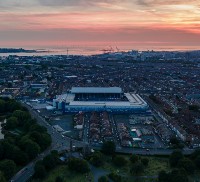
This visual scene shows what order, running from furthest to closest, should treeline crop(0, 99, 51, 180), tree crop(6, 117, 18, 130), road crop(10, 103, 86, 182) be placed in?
tree crop(6, 117, 18, 130) → road crop(10, 103, 86, 182) → treeline crop(0, 99, 51, 180)

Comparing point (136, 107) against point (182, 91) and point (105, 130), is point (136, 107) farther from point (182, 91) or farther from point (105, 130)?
point (182, 91)

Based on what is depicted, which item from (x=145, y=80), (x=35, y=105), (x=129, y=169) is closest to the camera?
(x=129, y=169)

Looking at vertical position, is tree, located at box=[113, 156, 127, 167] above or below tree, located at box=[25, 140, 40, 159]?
below

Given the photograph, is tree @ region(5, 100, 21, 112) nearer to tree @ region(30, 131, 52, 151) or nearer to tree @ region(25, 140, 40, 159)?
tree @ region(30, 131, 52, 151)

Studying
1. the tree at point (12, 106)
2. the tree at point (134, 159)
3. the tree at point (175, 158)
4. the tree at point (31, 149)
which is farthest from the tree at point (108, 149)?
the tree at point (12, 106)

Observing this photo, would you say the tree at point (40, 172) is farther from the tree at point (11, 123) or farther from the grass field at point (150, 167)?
the tree at point (11, 123)

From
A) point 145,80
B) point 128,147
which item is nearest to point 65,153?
point 128,147

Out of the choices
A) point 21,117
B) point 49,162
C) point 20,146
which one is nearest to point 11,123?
point 21,117

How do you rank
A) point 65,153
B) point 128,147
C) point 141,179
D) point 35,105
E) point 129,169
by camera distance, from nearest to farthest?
point 141,179
point 129,169
point 65,153
point 128,147
point 35,105

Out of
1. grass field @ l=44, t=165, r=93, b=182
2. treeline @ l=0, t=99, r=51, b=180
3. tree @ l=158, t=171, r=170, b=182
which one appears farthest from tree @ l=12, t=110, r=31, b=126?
tree @ l=158, t=171, r=170, b=182
